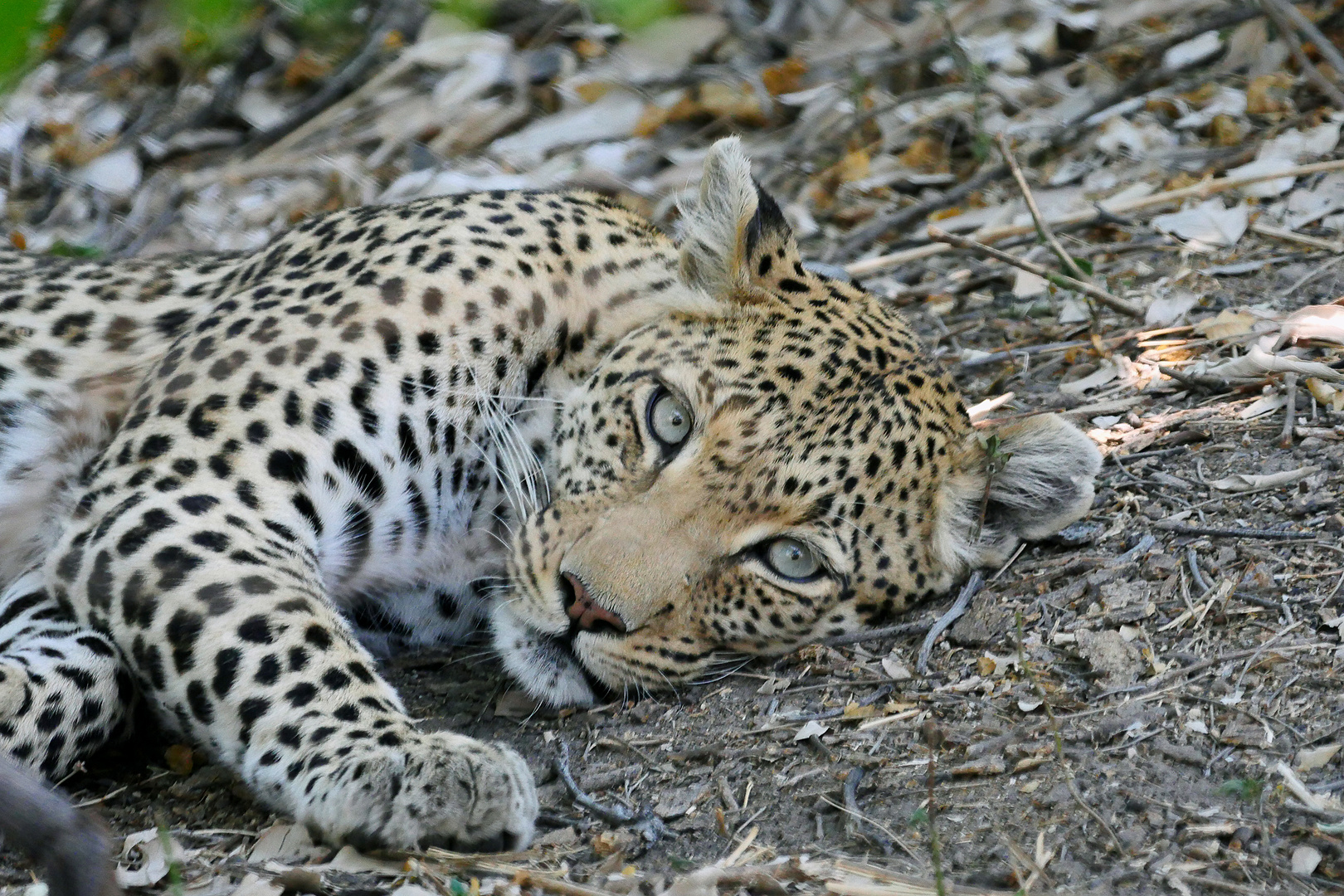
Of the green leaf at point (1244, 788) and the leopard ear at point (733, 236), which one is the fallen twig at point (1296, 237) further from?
the green leaf at point (1244, 788)

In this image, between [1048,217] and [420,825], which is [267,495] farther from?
[1048,217]

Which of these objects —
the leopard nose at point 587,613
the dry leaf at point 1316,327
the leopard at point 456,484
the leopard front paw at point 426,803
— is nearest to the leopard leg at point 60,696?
the leopard at point 456,484

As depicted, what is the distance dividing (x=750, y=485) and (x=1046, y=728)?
130 centimetres

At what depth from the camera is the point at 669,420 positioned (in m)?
5.11

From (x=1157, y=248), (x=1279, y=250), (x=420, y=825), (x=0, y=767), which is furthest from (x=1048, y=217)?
(x=0, y=767)

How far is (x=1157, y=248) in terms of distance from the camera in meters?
7.70

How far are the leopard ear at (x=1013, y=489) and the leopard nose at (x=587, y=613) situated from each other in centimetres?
135

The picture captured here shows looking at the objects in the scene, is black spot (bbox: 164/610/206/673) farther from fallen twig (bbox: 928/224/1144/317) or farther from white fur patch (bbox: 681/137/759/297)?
fallen twig (bbox: 928/224/1144/317)

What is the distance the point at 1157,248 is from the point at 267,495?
513 centimetres

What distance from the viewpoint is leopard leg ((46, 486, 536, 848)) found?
13.0ft

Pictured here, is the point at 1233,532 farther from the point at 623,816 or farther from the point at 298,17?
the point at 298,17

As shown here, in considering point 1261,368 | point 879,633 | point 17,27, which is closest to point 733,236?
point 879,633

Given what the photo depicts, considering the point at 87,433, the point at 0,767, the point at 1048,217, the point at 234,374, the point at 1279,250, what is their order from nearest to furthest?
the point at 0,767, the point at 234,374, the point at 87,433, the point at 1279,250, the point at 1048,217

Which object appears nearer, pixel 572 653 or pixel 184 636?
pixel 184 636
